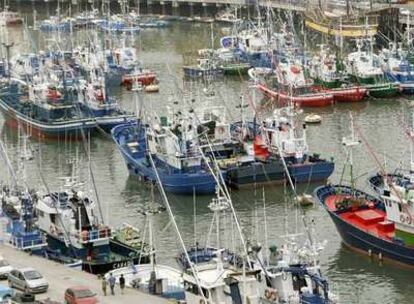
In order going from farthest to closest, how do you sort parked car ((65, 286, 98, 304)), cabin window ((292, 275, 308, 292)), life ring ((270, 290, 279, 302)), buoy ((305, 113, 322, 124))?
1. buoy ((305, 113, 322, 124))
2. cabin window ((292, 275, 308, 292))
3. life ring ((270, 290, 279, 302))
4. parked car ((65, 286, 98, 304))

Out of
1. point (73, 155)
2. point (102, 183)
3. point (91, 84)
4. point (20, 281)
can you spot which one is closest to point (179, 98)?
point (91, 84)

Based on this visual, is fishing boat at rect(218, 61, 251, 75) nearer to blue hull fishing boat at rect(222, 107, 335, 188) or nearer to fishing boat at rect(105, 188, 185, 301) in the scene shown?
blue hull fishing boat at rect(222, 107, 335, 188)

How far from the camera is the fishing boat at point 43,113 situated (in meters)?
65.6

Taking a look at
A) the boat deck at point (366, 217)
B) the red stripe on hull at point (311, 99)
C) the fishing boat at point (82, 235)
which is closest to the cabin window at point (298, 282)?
the fishing boat at point (82, 235)

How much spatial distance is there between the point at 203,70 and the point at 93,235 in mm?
37311

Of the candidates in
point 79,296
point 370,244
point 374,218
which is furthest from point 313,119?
point 79,296

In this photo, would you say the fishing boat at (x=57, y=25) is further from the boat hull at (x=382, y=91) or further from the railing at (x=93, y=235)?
the railing at (x=93, y=235)

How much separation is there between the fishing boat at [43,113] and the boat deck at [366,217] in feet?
59.8

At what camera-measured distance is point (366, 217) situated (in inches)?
1839

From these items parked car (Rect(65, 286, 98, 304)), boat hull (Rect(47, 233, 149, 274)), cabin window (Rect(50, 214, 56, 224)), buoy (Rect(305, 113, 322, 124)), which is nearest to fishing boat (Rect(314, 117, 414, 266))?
boat hull (Rect(47, 233, 149, 274))

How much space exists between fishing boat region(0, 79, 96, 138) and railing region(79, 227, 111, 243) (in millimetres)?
19277

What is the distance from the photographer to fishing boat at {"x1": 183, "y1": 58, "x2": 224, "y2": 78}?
79938 millimetres

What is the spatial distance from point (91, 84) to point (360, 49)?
16.4 metres

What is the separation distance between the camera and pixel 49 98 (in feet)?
224
